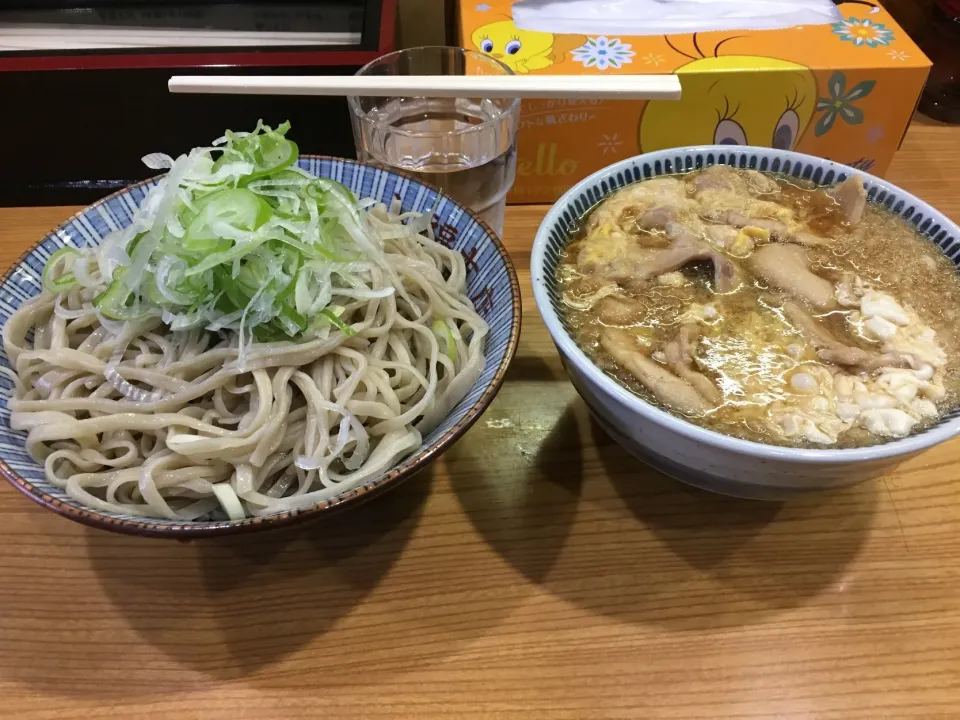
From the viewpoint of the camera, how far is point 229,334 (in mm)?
1067

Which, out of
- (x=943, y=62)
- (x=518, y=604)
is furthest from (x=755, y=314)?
(x=943, y=62)

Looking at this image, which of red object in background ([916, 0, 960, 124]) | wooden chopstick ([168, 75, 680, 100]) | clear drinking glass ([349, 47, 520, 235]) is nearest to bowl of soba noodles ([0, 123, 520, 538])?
wooden chopstick ([168, 75, 680, 100])

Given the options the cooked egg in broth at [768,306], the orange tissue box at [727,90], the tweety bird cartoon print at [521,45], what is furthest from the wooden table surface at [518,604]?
Result: the tweety bird cartoon print at [521,45]

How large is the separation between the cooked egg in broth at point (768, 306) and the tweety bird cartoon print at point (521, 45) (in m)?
0.50

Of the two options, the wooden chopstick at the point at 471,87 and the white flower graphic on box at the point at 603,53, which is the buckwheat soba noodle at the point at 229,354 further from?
the white flower graphic on box at the point at 603,53

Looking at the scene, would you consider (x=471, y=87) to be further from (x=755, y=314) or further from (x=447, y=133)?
(x=755, y=314)

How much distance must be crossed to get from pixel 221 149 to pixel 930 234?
1.19 m

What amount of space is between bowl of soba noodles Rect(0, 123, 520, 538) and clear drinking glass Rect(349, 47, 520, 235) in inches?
11.3

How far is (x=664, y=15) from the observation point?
5.48ft

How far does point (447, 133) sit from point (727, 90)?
630 mm

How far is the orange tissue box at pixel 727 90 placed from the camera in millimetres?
1494

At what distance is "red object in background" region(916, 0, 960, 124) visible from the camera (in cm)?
191

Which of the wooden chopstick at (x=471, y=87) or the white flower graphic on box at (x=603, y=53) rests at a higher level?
the wooden chopstick at (x=471, y=87)

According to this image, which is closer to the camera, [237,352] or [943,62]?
[237,352]
